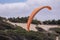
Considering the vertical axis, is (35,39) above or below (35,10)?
below

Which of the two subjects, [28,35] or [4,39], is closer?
[4,39]

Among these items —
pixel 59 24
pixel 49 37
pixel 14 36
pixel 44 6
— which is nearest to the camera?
pixel 44 6

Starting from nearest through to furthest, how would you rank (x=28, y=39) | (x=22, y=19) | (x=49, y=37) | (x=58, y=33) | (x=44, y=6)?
(x=44, y=6) < (x=28, y=39) < (x=49, y=37) < (x=58, y=33) < (x=22, y=19)

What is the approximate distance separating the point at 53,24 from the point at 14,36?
37.4 meters

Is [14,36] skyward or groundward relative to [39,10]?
groundward

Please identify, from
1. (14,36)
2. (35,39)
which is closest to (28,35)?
(35,39)

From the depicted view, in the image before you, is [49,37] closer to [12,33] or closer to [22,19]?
[12,33]

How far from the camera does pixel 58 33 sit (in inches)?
2413

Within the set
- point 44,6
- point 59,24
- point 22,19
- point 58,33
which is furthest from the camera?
point 59,24

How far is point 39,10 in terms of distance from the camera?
1470 inches

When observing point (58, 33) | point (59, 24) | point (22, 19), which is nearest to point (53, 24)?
point (59, 24)

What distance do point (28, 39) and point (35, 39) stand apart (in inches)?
89.4

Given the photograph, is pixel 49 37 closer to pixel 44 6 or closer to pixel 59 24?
pixel 44 6

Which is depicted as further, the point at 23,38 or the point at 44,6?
the point at 23,38
